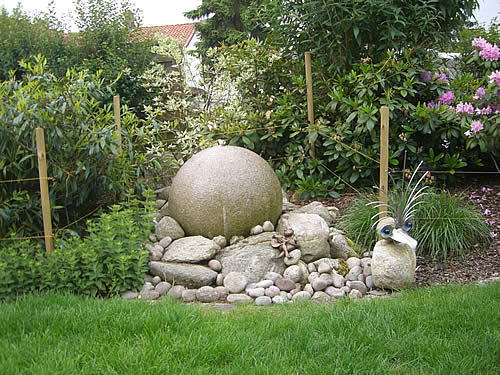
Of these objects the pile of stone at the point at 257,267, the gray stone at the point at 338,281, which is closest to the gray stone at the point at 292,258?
the pile of stone at the point at 257,267

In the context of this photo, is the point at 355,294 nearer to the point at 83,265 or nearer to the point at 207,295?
the point at 207,295

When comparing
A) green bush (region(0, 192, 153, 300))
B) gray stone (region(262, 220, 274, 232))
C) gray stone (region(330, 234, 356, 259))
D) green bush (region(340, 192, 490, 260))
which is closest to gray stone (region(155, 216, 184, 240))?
green bush (region(0, 192, 153, 300))

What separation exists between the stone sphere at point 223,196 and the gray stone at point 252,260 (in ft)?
1.09

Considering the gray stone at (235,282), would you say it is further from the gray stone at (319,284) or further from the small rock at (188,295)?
the gray stone at (319,284)

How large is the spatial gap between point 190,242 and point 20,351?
2162mm

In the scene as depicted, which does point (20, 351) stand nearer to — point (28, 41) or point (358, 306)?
point (358, 306)

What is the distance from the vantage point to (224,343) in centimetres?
264

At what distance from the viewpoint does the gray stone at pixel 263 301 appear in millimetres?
3773

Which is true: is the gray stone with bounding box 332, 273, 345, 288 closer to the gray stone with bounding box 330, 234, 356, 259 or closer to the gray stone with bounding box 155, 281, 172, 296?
the gray stone with bounding box 330, 234, 356, 259

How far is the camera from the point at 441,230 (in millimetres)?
4633

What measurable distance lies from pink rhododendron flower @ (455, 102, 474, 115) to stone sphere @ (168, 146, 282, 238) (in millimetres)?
2539

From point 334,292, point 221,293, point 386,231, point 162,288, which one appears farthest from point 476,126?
point 162,288

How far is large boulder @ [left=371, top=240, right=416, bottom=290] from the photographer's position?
3.84 meters

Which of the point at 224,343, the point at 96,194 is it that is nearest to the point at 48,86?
the point at 96,194
